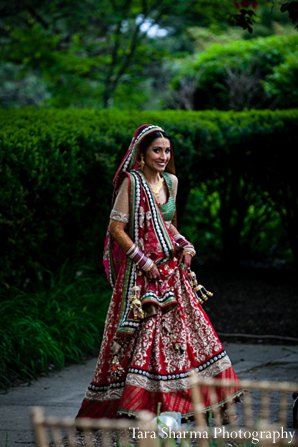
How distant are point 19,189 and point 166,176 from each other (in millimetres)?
2010

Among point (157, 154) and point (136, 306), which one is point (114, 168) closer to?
point (157, 154)

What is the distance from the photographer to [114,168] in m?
7.89

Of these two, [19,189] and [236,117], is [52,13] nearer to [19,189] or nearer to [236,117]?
[236,117]

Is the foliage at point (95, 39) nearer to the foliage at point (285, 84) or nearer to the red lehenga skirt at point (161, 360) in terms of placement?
the foliage at point (285, 84)

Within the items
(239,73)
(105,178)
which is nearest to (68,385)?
(105,178)

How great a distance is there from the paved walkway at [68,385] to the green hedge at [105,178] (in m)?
1.12

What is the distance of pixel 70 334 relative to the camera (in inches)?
269

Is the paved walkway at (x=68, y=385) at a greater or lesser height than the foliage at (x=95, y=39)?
lesser

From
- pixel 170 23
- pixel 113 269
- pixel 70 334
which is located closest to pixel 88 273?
pixel 70 334

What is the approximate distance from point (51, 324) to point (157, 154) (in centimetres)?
254

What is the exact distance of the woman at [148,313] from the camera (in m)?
4.64

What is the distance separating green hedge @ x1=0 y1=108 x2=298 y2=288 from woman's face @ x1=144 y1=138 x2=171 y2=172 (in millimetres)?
1983

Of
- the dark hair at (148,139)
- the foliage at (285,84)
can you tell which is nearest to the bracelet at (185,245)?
the dark hair at (148,139)

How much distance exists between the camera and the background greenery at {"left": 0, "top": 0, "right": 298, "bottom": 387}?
681 cm
